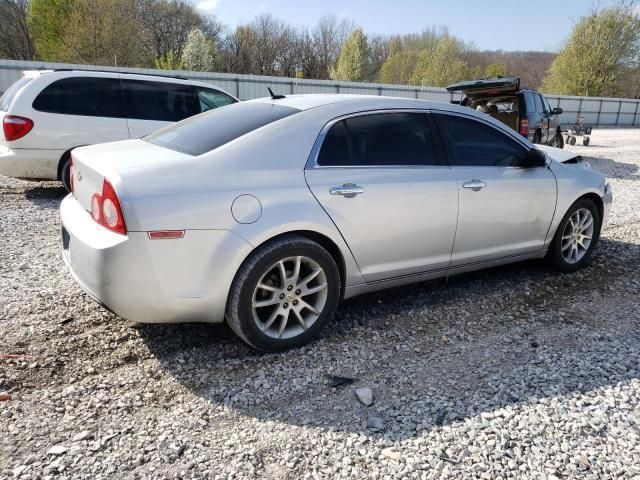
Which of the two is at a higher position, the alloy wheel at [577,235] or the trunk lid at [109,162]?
the trunk lid at [109,162]

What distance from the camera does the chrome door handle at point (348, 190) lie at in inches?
122

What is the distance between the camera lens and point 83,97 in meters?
7.04

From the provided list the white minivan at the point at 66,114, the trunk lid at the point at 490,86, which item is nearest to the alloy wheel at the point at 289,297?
the white minivan at the point at 66,114

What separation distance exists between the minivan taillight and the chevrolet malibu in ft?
0.04

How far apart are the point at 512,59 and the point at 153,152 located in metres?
99.3

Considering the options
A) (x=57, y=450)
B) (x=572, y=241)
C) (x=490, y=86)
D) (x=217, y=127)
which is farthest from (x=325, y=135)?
(x=490, y=86)

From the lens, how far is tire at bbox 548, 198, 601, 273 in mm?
4535

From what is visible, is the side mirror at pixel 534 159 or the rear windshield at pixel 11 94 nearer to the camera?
the side mirror at pixel 534 159

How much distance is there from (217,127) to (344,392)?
1.93 m

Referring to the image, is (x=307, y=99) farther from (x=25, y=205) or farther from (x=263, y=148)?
(x=25, y=205)

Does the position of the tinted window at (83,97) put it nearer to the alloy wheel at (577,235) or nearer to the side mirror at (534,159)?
the side mirror at (534,159)

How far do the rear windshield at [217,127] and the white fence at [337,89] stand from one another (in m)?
11.5

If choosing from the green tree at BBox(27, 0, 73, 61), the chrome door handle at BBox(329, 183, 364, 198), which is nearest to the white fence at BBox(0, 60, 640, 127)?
the chrome door handle at BBox(329, 183, 364, 198)

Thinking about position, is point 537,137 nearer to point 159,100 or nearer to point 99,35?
point 159,100
